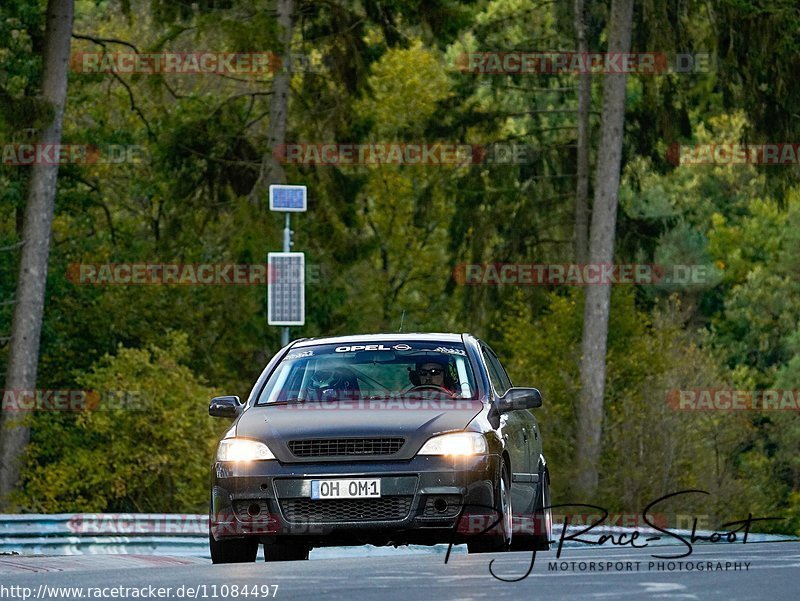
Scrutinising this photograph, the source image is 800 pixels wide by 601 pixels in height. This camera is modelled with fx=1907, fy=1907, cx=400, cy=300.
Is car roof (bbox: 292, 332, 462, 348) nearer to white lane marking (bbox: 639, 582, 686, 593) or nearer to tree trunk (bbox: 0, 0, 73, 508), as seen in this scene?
white lane marking (bbox: 639, 582, 686, 593)

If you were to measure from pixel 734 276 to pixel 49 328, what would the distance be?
3537cm

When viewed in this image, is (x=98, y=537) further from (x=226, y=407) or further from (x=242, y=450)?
(x=242, y=450)

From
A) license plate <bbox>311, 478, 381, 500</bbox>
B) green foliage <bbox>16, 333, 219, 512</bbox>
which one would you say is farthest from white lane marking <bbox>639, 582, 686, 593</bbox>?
green foliage <bbox>16, 333, 219, 512</bbox>

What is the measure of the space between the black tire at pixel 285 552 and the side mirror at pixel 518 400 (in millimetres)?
1774

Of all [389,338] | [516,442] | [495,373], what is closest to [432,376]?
[389,338]

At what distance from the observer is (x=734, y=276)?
7038 centimetres

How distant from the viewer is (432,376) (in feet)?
45.8

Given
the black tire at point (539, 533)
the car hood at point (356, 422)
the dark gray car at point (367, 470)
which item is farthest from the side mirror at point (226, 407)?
the black tire at point (539, 533)

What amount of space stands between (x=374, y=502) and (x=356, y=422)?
0.59 meters

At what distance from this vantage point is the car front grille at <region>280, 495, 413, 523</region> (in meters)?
12.6

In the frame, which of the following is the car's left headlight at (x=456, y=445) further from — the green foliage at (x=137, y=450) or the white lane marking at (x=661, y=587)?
the green foliage at (x=137, y=450)

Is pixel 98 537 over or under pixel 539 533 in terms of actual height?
under

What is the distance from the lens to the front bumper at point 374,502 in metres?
12.6

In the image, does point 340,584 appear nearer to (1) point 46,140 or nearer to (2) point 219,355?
(1) point 46,140
